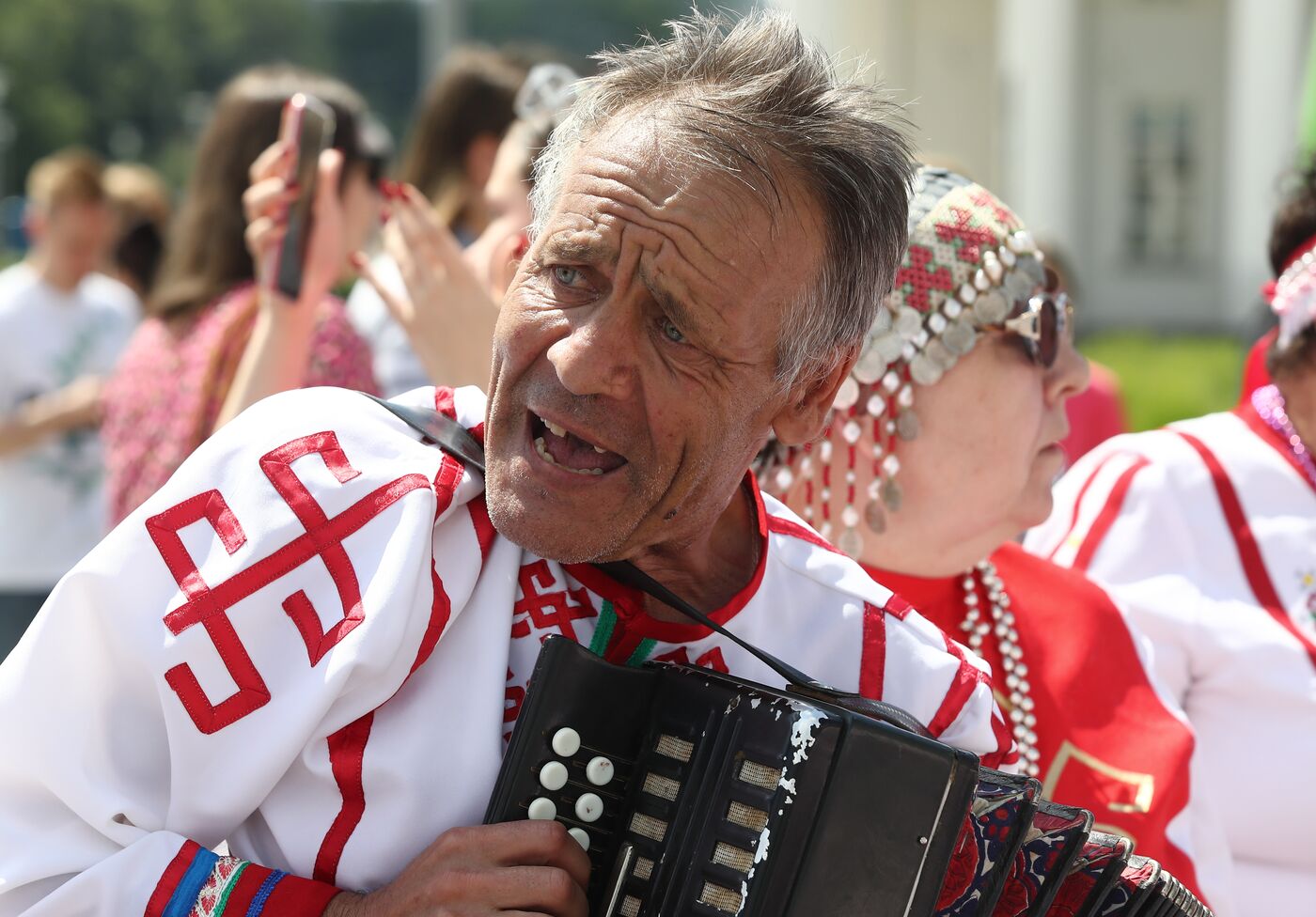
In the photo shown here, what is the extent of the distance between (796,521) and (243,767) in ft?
2.82

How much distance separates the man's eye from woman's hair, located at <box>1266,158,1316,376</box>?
6.41ft

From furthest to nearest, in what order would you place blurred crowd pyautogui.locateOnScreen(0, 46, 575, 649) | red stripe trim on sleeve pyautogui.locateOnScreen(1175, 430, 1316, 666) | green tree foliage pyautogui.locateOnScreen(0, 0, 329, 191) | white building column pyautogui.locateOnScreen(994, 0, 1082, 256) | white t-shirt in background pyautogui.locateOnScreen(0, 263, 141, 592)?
1. green tree foliage pyautogui.locateOnScreen(0, 0, 329, 191)
2. white building column pyautogui.locateOnScreen(994, 0, 1082, 256)
3. white t-shirt in background pyautogui.locateOnScreen(0, 263, 141, 592)
4. blurred crowd pyautogui.locateOnScreen(0, 46, 575, 649)
5. red stripe trim on sleeve pyautogui.locateOnScreen(1175, 430, 1316, 666)

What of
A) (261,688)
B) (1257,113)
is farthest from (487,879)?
(1257,113)

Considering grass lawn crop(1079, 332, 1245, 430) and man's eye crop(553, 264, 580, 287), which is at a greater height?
man's eye crop(553, 264, 580, 287)

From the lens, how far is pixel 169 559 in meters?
1.74

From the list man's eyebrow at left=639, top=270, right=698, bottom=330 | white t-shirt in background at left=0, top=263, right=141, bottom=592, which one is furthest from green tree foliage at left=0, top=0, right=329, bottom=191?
man's eyebrow at left=639, top=270, right=698, bottom=330

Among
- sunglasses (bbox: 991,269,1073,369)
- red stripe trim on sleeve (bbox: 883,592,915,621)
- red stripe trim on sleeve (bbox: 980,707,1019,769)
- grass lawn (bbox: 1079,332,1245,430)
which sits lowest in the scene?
grass lawn (bbox: 1079,332,1245,430)

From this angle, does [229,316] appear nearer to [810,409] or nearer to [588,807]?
[810,409]

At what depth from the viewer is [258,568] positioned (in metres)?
1.75

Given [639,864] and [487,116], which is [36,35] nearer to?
[487,116]

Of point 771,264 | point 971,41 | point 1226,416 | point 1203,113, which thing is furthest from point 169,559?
point 1203,113

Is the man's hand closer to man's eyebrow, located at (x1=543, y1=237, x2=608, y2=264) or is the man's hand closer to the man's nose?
the man's nose

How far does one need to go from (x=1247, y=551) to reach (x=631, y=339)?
1.72 metres

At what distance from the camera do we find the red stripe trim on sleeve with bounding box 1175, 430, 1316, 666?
2.93m
